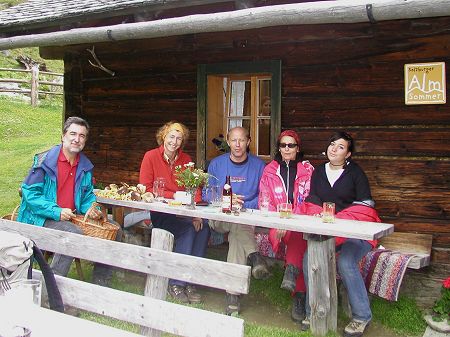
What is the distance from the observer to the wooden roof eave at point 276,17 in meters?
3.60

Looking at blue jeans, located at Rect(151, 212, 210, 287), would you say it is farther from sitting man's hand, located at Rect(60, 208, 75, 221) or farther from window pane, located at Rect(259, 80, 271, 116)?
window pane, located at Rect(259, 80, 271, 116)

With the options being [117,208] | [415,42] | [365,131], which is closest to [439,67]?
[415,42]

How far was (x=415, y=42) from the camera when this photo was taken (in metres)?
4.95

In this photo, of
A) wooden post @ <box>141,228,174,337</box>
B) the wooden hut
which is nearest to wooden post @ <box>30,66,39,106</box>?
the wooden hut

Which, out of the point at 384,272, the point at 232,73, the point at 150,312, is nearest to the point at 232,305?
the point at 384,272

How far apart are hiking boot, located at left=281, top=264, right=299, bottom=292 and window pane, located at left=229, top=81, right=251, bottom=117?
7.67 ft

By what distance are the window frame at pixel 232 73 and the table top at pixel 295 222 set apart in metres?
1.43

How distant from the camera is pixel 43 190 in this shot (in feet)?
15.7

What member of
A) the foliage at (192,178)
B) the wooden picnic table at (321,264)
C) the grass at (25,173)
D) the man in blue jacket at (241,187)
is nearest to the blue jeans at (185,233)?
the man in blue jacket at (241,187)

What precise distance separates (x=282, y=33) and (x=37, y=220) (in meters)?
3.17

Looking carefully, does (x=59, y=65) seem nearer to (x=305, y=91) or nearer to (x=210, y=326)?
(x=305, y=91)

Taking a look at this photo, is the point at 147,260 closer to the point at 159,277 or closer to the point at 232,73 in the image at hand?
the point at 159,277

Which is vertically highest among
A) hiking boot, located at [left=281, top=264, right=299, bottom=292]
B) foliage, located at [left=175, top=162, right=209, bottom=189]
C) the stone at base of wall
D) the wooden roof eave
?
the wooden roof eave

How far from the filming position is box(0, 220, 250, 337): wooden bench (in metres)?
2.35
